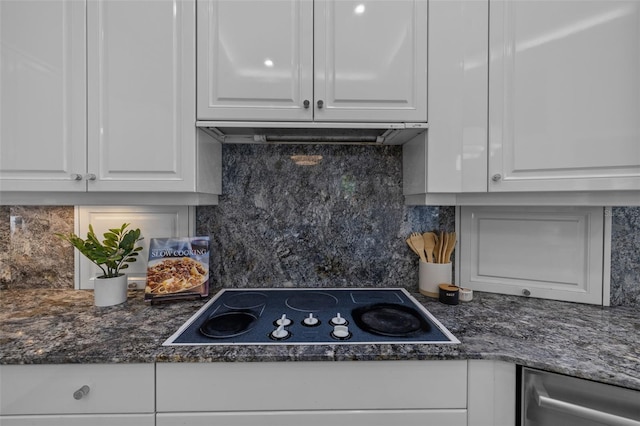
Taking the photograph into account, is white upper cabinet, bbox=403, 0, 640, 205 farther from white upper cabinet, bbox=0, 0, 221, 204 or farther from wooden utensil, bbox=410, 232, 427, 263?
white upper cabinet, bbox=0, 0, 221, 204

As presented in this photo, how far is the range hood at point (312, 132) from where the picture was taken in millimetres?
1094

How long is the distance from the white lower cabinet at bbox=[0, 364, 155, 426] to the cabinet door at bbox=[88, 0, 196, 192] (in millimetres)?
627

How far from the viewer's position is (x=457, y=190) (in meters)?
1.11

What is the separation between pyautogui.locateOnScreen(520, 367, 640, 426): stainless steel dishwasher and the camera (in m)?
0.73

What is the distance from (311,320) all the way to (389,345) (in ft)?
0.97

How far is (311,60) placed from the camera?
3.53ft

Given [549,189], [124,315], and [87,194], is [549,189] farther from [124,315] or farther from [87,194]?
[87,194]

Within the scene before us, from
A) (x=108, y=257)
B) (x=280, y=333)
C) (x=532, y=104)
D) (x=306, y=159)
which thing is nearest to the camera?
(x=280, y=333)

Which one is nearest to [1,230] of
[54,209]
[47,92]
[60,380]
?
[54,209]

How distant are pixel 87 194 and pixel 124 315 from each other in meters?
0.52

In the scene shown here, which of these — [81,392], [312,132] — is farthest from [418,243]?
[81,392]

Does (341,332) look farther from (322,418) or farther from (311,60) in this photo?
(311,60)

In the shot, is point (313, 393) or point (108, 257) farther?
point (108, 257)

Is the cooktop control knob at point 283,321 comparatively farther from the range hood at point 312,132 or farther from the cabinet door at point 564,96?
the cabinet door at point 564,96
